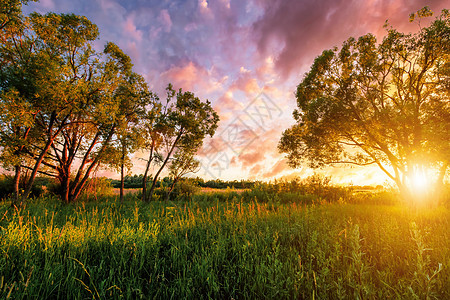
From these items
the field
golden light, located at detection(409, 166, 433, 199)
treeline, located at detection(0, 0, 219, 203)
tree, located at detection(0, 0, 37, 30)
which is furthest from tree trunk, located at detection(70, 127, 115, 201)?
golden light, located at detection(409, 166, 433, 199)

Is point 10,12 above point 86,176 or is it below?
above

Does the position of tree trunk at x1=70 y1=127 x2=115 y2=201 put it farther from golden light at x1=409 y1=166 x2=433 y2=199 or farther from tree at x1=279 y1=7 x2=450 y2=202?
golden light at x1=409 y1=166 x2=433 y2=199

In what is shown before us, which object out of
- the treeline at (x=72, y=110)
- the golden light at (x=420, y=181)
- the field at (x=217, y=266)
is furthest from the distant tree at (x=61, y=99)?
the golden light at (x=420, y=181)

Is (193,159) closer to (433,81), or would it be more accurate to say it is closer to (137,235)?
(137,235)

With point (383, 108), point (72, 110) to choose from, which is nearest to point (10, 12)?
point (72, 110)

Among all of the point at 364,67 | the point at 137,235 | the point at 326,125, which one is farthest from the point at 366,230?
the point at 364,67

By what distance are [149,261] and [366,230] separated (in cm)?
463

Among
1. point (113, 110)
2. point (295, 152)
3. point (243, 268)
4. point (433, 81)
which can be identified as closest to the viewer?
point (243, 268)

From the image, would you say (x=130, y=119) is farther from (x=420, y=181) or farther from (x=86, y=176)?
(x=420, y=181)

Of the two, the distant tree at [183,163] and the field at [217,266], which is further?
the distant tree at [183,163]

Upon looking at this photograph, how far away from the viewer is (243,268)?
2674 millimetres

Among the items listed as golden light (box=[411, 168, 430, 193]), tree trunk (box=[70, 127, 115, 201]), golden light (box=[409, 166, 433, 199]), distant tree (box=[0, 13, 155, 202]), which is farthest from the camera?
tree trunk (box=[70, 127, 115, 201])

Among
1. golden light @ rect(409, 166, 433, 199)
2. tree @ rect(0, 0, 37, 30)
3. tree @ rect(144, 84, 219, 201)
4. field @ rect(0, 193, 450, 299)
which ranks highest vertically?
tree @ rect(0, 0, 37, 30)

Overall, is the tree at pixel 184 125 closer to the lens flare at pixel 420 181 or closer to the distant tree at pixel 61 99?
the distant tree at pixel 61 99
